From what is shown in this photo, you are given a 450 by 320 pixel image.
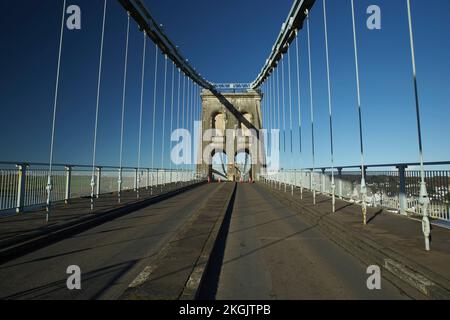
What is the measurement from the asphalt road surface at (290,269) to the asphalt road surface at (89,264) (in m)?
1.33

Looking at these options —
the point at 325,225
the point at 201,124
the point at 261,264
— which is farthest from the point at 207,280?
the point at 201,124

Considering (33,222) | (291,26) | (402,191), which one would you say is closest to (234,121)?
(291,26)

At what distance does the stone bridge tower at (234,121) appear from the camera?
4328cm

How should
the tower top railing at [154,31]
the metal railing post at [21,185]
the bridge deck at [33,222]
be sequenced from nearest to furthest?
1. the bridge deck at [33,222]
2. the metal railing post at [21,185]
3. the tower top railing at [154,31]

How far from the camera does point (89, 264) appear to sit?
386 cm

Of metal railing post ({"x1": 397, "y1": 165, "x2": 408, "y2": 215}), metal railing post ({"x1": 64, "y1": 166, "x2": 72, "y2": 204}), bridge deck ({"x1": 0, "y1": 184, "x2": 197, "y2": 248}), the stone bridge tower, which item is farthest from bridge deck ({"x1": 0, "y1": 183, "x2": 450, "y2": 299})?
the stone bridge tower

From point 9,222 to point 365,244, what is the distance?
24.7ft

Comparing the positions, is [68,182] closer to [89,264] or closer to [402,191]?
[89,264]

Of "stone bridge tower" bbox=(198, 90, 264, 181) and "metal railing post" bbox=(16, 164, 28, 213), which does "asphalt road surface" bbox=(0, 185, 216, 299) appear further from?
"stone bridge tower" bbox=(198, 90, 264, 181)

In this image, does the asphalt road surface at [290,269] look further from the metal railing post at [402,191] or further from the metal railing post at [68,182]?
the metal railing post at [68,182]

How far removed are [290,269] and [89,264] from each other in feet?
9.68

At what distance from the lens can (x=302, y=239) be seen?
5.52 meters

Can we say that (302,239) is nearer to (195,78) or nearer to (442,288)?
(442,288)

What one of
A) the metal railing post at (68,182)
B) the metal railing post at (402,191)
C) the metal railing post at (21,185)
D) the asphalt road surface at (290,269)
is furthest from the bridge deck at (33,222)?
the metal railing post at (402,191)
